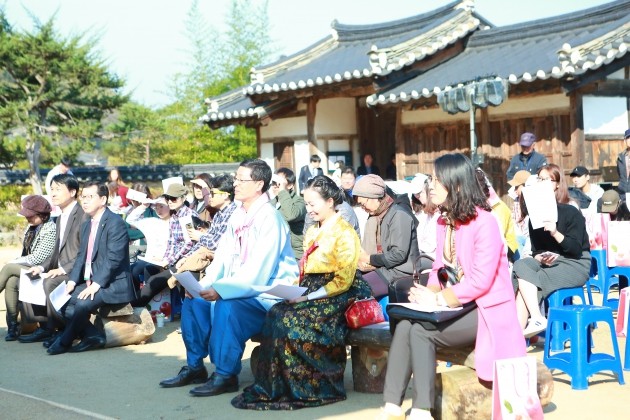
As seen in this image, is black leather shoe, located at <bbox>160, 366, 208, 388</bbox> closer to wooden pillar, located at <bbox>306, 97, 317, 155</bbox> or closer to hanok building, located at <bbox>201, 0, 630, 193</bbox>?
hanok building, located at <bbox>201, 0, 630, 193</bbox>

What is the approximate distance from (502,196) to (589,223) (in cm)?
561

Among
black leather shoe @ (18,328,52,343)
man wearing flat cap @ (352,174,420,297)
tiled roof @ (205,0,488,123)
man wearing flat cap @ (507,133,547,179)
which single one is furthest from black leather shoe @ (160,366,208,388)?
tiled roof @ (205,0,488,123)

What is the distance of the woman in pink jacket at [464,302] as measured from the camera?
4.51 meters

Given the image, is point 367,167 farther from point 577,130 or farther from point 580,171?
point 580,171

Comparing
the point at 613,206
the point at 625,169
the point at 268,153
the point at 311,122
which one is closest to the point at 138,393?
the point at 613,206

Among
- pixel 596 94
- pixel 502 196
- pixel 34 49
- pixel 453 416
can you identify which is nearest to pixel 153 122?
pixel 34 49

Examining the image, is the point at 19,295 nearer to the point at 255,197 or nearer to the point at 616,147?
the point at 255,197

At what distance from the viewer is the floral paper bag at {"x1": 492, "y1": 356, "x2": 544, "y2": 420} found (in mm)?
4395

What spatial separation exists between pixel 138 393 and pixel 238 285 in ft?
3.34

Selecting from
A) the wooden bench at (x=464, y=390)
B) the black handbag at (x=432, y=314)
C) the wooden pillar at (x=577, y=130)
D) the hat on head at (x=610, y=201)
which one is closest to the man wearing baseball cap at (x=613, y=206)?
the hat on head at (x=610, y=201)

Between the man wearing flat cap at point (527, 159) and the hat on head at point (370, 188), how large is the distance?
5162 millimetres

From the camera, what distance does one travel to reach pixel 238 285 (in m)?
5.77

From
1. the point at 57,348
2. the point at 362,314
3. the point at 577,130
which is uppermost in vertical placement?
the point at 577,130

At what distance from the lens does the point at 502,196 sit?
14750 millimetres
